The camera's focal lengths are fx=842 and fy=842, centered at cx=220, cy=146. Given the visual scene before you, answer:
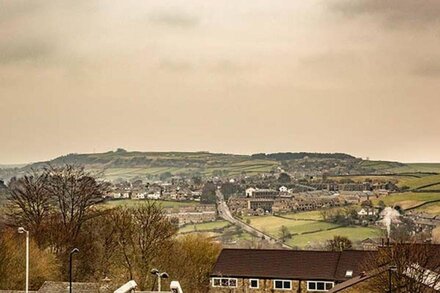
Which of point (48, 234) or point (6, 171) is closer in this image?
point (48, 234)

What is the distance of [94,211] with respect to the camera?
49.6 m

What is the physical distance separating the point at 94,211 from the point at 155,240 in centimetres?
774

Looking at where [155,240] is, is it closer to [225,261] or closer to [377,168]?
[225,261]

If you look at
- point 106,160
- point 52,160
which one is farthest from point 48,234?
point 106,160

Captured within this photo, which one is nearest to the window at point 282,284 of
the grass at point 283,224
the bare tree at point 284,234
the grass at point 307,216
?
the bare tree at point 284,234

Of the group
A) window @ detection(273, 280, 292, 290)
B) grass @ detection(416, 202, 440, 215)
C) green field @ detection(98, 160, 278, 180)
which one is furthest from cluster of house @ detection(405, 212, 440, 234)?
green field @ detection(98, 160, 278, 180)

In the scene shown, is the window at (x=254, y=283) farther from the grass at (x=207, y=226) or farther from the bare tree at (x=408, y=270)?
the grass at (x=207, y=226)

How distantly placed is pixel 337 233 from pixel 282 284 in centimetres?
2659

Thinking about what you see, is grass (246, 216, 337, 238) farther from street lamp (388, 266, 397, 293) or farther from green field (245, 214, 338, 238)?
street lamp (388, 266, 397, 293)

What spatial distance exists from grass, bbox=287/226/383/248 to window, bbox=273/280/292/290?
73.6 feet

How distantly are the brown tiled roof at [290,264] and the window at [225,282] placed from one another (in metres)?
0.26

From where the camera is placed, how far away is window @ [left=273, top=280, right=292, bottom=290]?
42.8 meters

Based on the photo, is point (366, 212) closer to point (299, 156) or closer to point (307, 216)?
point (307, 216)

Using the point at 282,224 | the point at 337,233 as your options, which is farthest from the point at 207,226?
the point at 337,233
